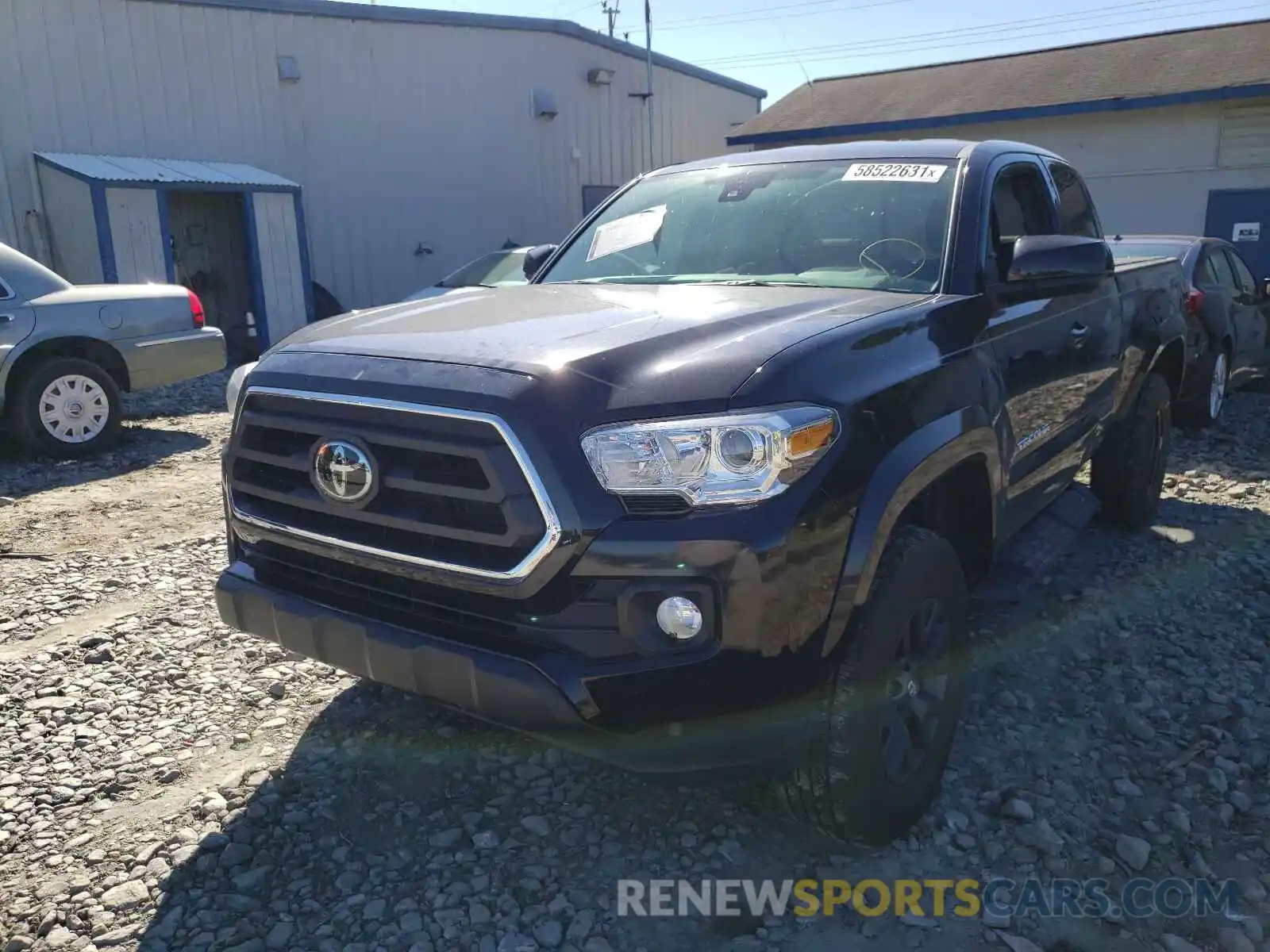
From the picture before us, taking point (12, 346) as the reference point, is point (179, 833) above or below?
below

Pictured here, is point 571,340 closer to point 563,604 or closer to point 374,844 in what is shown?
point 563,604

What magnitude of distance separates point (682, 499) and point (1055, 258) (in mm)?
1681

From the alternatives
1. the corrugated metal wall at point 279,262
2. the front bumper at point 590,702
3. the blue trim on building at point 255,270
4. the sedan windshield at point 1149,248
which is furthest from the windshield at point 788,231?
the corrugated metal wall at point 279,262

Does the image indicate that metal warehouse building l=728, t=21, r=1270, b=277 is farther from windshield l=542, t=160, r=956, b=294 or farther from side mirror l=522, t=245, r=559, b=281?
windshield l=542, t=160, r=956, b=294

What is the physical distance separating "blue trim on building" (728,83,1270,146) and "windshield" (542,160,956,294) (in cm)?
1220

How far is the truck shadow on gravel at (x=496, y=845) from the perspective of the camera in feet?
7.99

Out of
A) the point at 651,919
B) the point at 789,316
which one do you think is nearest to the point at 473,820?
the point at 651,919

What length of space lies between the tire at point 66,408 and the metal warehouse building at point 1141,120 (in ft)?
40.5

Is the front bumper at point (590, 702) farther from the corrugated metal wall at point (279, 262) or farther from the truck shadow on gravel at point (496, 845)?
the corrugated metal wall at point (279, 262)

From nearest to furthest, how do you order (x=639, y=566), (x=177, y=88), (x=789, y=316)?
1. (x=639, y=566)
2. (x=789, y=316)
3. (x=177, y=88)

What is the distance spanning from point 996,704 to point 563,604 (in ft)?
6.67

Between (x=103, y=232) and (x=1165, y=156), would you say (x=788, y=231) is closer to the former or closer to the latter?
(x=103, y=232)

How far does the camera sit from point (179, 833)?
2795 mm

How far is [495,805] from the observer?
296cm
